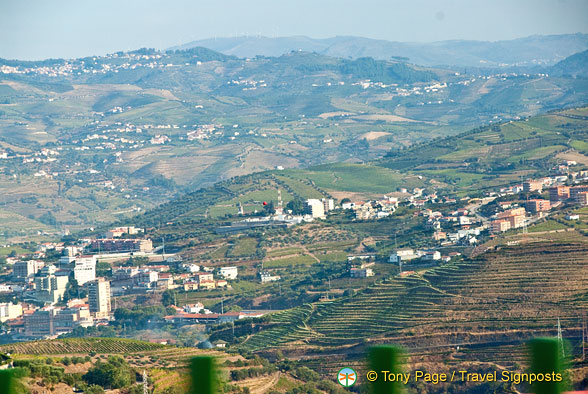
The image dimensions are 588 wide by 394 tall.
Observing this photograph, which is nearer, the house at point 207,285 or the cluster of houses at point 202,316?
the cluster of houses at point 202,316

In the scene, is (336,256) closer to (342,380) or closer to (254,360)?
(254,360)

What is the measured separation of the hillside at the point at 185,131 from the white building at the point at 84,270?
109ft

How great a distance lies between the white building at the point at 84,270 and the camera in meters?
68.4

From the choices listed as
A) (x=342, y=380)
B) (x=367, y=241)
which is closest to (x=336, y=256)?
(x=367, y=241)

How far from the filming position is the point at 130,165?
142000mm

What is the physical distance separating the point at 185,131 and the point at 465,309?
125m

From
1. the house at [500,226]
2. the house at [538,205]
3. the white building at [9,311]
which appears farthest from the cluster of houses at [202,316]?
the house at [538,205]

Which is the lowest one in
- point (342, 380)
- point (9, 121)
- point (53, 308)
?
point (53, 308)

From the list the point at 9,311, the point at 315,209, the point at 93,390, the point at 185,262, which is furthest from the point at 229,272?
the point at 93,390

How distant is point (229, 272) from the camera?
63.3 metres

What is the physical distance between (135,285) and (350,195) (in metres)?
31.9

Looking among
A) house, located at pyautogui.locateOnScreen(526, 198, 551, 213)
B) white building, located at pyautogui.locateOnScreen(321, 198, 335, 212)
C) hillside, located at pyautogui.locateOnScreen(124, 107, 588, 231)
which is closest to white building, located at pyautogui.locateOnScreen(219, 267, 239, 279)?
house, located at pyautogui.locateOnScreen(526, 198, 551, 213)

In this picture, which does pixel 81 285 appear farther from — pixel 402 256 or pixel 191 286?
pixel 402 256

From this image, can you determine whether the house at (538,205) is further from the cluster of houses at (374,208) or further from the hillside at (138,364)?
the hillside at (138,364)
